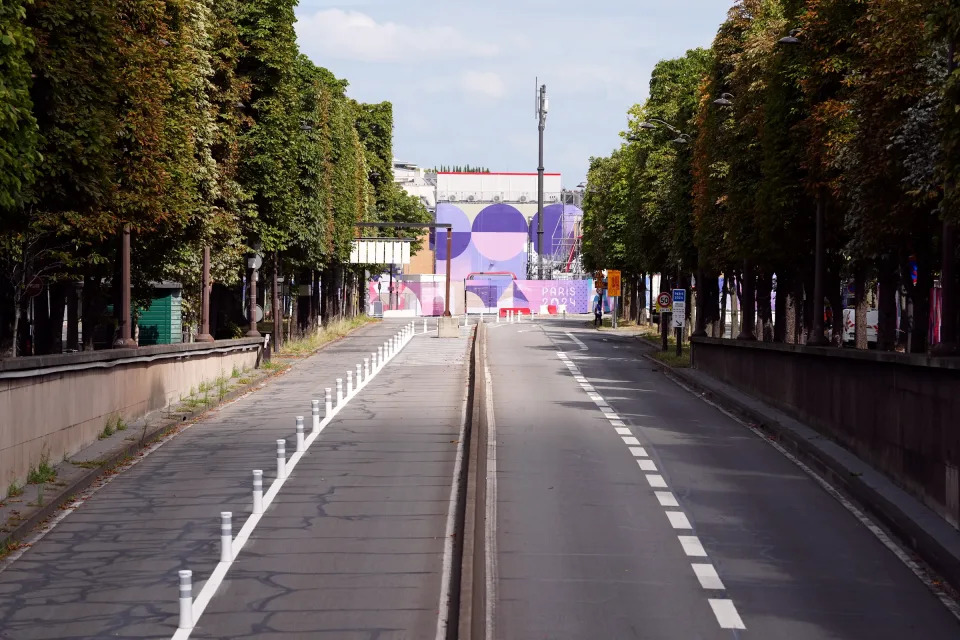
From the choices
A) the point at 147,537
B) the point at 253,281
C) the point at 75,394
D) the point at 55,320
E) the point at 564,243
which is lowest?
the point at 147,537

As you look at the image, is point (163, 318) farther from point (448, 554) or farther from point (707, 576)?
point (707, 576)

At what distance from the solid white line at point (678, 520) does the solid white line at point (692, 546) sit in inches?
27.9

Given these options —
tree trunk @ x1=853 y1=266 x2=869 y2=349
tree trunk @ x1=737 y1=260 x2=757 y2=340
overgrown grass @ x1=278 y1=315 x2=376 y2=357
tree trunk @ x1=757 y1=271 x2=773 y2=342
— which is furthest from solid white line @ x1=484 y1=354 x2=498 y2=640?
overgrown grass @ x1=278 y1=315 x2=376 y2=357

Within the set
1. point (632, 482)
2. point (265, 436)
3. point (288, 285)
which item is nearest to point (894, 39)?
point (632, 482)

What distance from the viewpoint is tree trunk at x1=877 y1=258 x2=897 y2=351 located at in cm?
3494

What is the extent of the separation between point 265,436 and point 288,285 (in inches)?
1389

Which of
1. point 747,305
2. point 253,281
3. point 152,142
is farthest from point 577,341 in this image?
point 152,142

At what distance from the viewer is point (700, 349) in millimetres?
46062

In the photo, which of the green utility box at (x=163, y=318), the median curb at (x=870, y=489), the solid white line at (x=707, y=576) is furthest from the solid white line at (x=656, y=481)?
the green utility box at (x=163, y=318)

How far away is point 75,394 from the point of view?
2156 centimetres

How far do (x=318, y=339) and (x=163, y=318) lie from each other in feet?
33.6

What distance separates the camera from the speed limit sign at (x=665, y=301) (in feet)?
182

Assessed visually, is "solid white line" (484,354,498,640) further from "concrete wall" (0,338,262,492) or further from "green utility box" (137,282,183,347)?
"green utility box" (137,282,183,347)

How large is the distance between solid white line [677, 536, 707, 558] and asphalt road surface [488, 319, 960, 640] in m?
0.02
